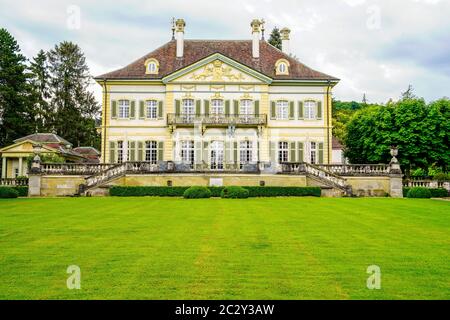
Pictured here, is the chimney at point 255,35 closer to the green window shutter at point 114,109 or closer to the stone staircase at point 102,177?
the green window shutter at point 114,109

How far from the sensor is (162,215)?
17094mm

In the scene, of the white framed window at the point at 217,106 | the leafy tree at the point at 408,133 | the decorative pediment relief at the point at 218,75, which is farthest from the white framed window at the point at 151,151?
the leafy tree at the point at 408,133

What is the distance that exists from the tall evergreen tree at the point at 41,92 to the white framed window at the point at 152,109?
22.6 meters

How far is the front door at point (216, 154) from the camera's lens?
1580 inches

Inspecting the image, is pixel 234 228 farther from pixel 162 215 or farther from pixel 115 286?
pixel 115 286

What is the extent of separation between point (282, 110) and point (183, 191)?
1492cm

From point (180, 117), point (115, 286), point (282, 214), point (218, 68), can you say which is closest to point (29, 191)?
point (180, 117)

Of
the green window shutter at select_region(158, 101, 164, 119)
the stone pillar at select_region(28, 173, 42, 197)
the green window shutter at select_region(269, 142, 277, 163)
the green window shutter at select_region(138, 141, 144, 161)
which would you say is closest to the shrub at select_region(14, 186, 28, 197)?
the stone pillar at select_region(28, 173, 42, 197)

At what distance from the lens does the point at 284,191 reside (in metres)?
29.6

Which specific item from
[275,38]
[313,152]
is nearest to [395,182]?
[313,152]

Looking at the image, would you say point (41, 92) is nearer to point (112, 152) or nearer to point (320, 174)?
point (112, 152)

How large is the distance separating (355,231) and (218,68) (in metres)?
28.7

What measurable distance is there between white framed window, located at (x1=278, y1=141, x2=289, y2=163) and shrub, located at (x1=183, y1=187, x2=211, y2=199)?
1406cm

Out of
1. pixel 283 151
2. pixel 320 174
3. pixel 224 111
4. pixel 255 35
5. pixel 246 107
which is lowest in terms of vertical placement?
pixel 320 174
